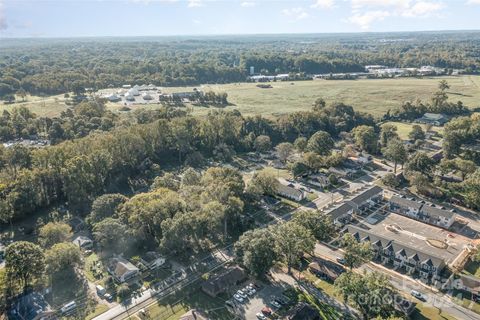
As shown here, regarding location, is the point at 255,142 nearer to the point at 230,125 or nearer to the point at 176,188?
the point at 230,125

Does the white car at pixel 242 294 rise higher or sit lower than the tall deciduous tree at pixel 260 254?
lower

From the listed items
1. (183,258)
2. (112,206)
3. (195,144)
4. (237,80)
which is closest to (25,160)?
(112,206)

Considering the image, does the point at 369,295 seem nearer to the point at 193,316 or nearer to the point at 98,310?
the point at 193,316

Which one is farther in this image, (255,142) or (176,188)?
(255,142)

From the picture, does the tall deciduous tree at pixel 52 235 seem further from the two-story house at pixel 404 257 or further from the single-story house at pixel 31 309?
the two-story house at pixel 404 257

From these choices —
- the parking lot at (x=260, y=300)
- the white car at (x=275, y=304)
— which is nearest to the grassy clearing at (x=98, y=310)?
the parking lot at (x=260, y=300)

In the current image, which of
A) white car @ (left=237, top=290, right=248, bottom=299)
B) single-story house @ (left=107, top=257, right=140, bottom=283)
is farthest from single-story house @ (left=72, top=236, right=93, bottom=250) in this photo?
white car @ (left=237, top=290, right=248, bottom=299)

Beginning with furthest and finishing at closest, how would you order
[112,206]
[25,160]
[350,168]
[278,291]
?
[350,168] → [25,160] → [112,206] → [278,291]

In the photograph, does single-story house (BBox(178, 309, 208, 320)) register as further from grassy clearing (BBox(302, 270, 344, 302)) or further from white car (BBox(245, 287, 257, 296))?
grassy clearing (BBox(302, 270, 344, 302))
